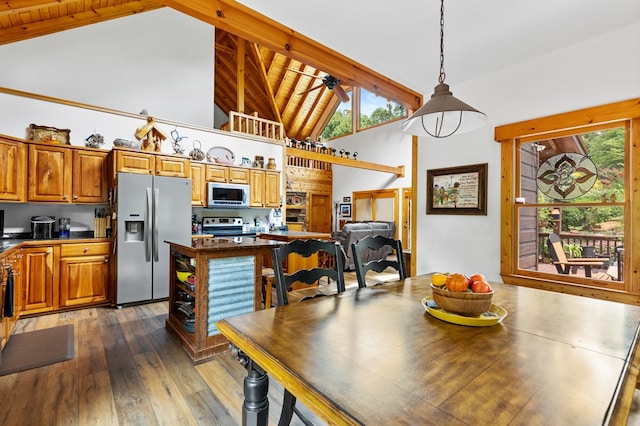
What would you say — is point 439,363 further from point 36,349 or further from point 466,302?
point 36,349

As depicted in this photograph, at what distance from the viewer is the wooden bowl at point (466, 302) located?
1.24 meters

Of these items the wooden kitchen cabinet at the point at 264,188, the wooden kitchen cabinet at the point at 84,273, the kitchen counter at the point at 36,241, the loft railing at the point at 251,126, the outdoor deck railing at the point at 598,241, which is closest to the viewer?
the outdoor deck railing at the point at 598,241

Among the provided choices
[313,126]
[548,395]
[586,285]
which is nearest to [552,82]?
[586,285]

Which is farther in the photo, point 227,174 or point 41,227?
point 227,174

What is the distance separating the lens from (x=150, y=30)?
526 centimetres

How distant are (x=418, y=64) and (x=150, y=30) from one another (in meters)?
4.76

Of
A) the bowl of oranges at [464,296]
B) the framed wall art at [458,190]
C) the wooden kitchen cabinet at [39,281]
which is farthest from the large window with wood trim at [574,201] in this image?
the wooden kitchen cabinet at [39,281]

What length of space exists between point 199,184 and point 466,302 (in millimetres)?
4734

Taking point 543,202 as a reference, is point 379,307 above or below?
below

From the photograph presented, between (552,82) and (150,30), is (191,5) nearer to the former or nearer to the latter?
(552,82)

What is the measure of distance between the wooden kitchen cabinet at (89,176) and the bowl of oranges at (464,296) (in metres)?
4.55

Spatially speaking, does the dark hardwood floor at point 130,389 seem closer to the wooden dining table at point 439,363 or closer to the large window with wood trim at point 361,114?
the wooden dining table at point 439,363

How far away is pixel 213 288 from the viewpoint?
2551 mm

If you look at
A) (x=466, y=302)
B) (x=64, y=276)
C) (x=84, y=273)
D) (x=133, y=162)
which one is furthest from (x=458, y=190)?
(x=64, y=276)
